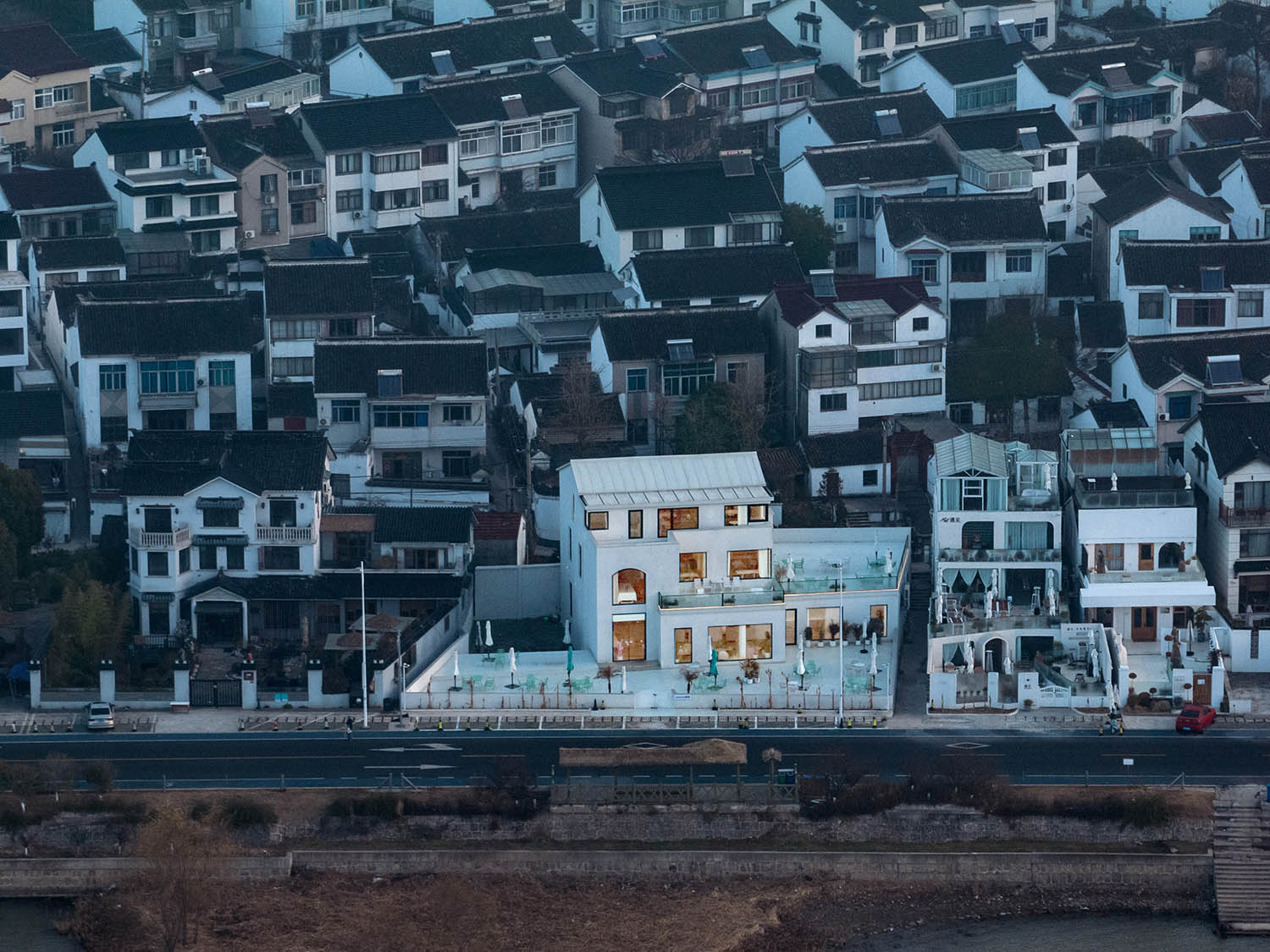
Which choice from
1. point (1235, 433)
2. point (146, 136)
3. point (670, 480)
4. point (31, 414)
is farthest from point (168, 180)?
point (1235, 433)

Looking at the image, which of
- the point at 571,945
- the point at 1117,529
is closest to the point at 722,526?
the point at 1117,529

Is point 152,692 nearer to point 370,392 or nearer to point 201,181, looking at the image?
point 370,392

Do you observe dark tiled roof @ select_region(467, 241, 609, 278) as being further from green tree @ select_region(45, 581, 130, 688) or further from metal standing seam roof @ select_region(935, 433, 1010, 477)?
green tree @ select_region(45, 581, 130, 688)

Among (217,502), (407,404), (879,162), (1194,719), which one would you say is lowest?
(1194,719)

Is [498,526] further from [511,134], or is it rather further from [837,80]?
[837,80]

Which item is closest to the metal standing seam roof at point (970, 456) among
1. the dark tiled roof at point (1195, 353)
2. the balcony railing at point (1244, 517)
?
the balcony railing at point (1244, 517)

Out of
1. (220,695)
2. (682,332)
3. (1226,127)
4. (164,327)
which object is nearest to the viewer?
(220,695)
